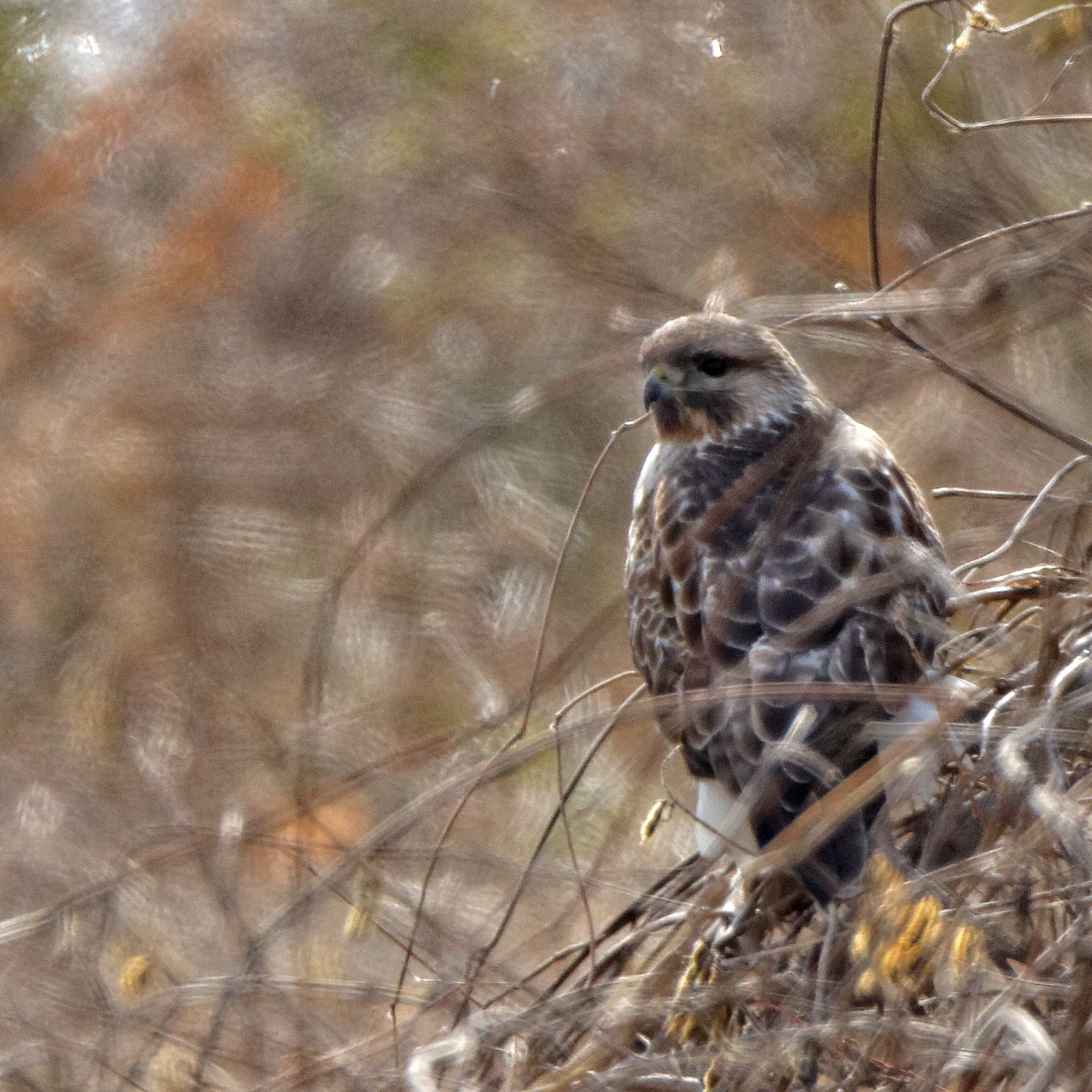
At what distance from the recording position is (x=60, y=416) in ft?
26.3

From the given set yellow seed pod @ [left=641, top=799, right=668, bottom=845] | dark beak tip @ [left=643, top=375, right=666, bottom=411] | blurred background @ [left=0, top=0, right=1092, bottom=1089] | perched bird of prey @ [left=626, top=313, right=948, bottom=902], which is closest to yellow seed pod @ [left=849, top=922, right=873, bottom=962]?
perched bird of prey @ [left=626, top=313, right=948, bottom=902]

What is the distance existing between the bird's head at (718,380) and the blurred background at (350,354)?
4.42 feet

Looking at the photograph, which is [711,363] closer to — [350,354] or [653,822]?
[653,822]

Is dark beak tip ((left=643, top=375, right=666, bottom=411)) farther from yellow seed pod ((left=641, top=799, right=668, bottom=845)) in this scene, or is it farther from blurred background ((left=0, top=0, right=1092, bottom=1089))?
blurred background ((left=0, top=0, right=1092, bottom=1089))

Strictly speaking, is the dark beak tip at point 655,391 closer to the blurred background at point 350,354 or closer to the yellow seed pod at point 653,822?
the yellow seed pod at point 653,822

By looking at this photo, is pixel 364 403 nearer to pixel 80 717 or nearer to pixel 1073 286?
pixel 80 717

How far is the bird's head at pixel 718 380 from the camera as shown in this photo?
4.13m

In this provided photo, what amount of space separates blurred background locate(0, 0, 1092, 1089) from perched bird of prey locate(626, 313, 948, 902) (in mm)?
1405

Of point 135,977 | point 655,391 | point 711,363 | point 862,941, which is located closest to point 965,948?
point 862,941

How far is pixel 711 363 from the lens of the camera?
4.20 metres

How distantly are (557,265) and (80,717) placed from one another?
107 inches

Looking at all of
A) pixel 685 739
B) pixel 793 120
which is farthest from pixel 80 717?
pixel 685 739

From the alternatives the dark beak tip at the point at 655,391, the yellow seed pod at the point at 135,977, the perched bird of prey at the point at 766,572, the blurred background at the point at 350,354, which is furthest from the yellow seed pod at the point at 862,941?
the blurred background at the point at 350,354

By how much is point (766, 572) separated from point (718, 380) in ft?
2.79
